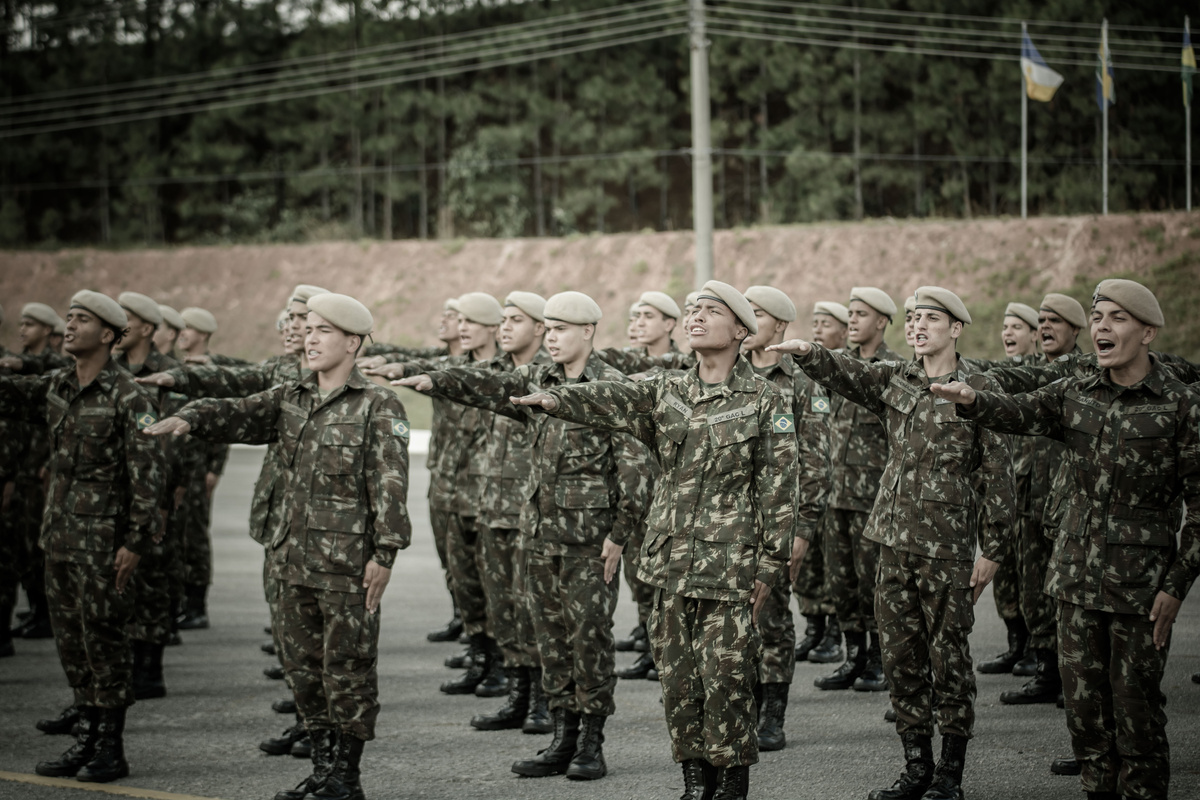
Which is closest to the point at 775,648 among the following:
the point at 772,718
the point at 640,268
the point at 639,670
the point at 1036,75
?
the point at 772,718

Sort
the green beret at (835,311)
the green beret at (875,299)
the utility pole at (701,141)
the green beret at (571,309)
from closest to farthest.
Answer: the green beret at (571,309), the green beret at (875,299), the green beret at (835,311), the utility pole at (701,141)

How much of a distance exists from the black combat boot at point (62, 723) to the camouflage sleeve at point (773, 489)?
4216 mm

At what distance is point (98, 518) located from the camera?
20.5ft

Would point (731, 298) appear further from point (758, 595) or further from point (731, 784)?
point (731, 784)

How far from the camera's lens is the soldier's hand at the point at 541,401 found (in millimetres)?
4992

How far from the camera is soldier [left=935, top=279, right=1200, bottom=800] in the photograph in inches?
193

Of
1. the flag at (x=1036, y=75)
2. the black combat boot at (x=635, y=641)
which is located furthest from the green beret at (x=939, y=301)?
the flag at (x=1036, y=75)

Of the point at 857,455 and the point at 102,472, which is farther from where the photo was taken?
the point at 857,455

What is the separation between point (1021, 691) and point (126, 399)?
5.51 m

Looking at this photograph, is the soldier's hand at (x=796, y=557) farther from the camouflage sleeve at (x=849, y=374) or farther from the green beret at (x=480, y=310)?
the green beret at (x=480, y=310)

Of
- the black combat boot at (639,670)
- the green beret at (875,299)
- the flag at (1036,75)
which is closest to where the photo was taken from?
the green beret at (875,299)

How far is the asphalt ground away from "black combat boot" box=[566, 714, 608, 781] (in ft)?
0.25

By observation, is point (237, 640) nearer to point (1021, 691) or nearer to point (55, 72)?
point (1021, 691)

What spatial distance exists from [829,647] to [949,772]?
300 centimetres
